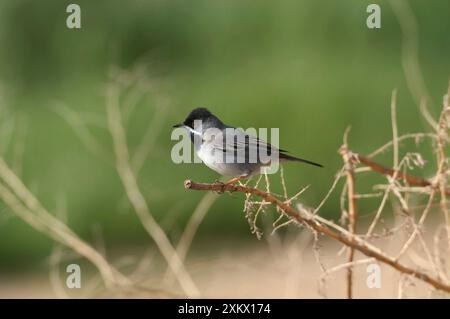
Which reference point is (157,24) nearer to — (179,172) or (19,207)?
(179,172)

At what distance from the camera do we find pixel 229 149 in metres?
4.59

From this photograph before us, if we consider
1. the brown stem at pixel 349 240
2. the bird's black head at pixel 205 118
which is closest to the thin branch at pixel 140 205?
the bird's black head at pixel 205 118

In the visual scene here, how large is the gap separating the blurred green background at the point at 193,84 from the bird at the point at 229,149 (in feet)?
11.9

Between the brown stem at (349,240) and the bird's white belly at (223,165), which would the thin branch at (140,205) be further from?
the brown stem at (349,240)

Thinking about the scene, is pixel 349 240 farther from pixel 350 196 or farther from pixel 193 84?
pixel 193 84

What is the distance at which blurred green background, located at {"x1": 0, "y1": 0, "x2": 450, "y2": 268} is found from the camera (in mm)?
9242

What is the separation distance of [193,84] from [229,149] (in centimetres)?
621

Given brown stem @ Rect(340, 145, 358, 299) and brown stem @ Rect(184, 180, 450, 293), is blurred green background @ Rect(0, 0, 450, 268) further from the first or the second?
brown stem @ Rect(184, 180, 450, 293)

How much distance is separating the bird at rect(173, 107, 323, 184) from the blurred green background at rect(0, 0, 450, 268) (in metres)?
3.64

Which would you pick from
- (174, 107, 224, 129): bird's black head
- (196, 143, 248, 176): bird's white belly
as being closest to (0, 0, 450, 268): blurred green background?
(174, 107, 224, 129): bird's black head

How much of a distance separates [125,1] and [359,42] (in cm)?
274

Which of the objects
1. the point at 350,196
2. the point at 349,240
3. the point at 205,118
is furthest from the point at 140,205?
the point at 349,240

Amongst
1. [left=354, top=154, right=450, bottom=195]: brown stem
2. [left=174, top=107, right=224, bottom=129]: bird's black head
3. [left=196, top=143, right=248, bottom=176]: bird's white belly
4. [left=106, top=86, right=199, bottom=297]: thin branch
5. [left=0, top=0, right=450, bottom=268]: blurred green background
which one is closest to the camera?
[left=354, top=154, right=450, bottom=195]: brown stem

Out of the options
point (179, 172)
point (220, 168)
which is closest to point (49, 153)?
point (179, 172)
